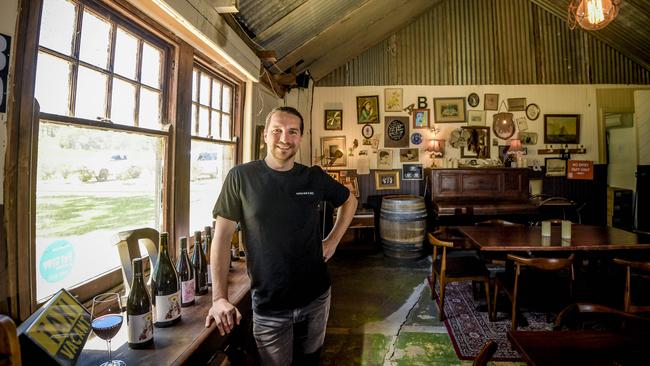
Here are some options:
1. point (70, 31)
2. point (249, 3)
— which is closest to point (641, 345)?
point (70, 31)

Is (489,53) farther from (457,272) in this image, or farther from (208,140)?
(208,140)

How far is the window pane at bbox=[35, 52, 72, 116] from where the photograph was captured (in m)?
1.32

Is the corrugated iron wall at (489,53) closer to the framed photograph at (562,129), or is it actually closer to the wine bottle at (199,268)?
the framed photograph at (562,129)

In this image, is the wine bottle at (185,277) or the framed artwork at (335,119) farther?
the framed artwork at (335,119)

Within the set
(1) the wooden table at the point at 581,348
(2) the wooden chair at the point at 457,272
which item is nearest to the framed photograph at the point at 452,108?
(2) the wooden chair at the point at 457,272

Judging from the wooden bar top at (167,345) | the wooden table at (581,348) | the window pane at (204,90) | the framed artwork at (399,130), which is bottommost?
the wooden table at (581,348)

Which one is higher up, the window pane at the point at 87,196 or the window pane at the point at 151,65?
the window pane at the point at 151,65

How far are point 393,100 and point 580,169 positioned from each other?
4137 mm

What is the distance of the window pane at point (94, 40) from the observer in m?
1.56

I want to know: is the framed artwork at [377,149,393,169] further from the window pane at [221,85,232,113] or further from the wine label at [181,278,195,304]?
the wine label at [181,278,195,304]

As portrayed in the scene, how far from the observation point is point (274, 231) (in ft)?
5.16

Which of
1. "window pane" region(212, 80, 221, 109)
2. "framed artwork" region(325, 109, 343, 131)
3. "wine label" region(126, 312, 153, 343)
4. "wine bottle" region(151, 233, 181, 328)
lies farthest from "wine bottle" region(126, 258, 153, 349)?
"framed artwork" region(325, 109, 343, 131)

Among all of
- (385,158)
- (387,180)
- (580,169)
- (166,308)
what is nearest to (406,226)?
(387,180)

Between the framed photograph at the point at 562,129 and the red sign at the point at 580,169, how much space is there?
451 mm
